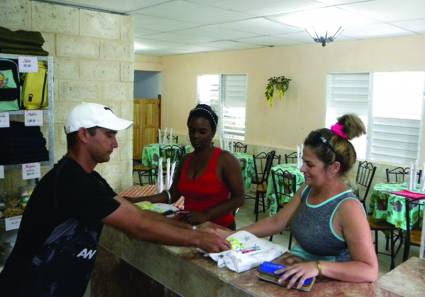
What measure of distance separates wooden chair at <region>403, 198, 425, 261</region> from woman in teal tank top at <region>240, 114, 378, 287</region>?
2383 mm

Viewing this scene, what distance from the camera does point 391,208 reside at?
4.13 metres

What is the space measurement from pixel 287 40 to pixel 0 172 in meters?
4.68

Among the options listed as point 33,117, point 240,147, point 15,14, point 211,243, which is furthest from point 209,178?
point 240,147

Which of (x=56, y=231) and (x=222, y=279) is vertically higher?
(x=56, y=231)

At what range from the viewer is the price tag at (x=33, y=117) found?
8.79ft

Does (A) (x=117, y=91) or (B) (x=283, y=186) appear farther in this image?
(B) (x=283, y=186)

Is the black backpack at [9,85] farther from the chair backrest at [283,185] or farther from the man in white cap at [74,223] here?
the chair backrest at [283,185]

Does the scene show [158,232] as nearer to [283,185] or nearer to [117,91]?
[117,91]

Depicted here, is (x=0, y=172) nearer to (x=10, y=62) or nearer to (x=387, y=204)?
(x=10, y=62)

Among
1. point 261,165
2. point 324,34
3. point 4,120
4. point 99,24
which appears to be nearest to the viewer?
point 4,120

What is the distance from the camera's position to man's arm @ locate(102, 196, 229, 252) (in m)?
1.46

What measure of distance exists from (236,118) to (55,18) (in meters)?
4.87

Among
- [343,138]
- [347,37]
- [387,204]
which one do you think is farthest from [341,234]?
[347,37]

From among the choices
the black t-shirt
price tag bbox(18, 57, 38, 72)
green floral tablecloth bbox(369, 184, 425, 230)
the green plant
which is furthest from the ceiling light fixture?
the black t-shirt
